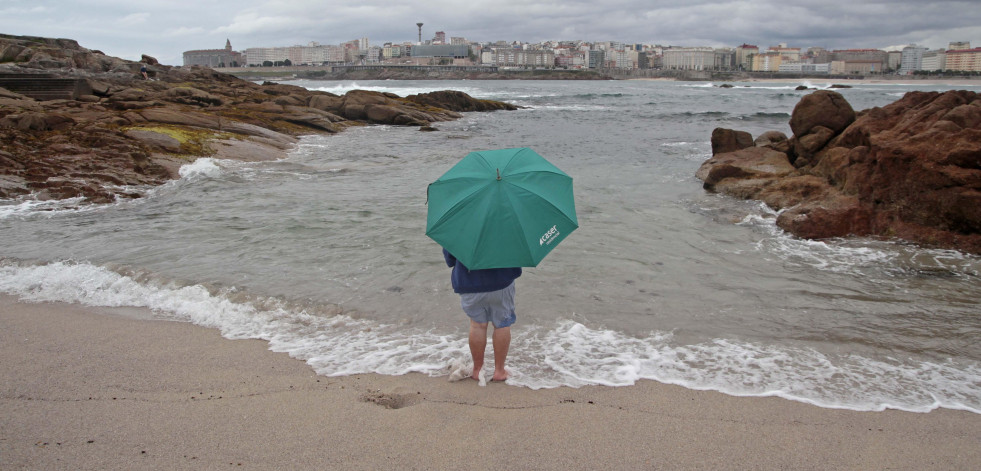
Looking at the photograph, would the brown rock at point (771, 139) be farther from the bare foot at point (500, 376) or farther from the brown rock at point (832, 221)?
the bare foot at point (500, 376)

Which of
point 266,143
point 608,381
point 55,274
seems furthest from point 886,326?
point 266,143

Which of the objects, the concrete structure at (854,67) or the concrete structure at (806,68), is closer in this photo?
the concrete structure at (854,67)

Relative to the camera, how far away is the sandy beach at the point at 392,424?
3314 millimetres

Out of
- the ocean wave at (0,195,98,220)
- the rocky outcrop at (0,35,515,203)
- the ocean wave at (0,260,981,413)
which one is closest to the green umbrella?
the ocean wave at (0,260,981,413)

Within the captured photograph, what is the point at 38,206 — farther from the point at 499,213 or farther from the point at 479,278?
the point at 499,213

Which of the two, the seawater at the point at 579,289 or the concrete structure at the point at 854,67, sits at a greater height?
the concrete structure at the point at 854,67

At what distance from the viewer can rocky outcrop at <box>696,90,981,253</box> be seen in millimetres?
8305

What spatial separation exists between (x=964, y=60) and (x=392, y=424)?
215 meters

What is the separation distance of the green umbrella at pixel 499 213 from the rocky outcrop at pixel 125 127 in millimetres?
10294

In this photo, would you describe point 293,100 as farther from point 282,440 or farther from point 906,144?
point 282,440

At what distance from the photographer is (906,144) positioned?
9.09 meters

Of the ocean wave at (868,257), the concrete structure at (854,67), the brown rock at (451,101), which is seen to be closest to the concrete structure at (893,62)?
the concrete structure at (854,67)

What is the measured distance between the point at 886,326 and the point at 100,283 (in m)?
8.03

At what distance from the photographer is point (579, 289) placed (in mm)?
6742
